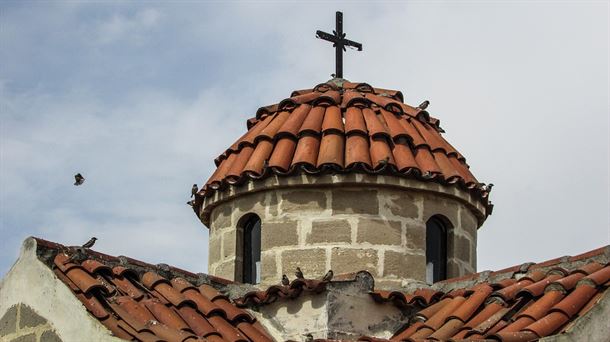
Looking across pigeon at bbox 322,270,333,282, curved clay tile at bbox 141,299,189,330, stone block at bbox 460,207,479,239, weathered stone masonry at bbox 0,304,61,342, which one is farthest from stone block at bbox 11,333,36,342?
stone block at bbox 460,207,479,239

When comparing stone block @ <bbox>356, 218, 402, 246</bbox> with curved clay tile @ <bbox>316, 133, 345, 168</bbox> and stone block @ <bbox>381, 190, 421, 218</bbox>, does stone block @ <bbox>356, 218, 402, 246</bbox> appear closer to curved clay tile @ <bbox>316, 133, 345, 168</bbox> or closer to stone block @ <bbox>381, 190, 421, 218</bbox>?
stone block @ <bbox>381, 190, 421, 218</bbox>

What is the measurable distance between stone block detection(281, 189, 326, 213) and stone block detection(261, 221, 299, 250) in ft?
0.51

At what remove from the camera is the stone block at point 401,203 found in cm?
1434

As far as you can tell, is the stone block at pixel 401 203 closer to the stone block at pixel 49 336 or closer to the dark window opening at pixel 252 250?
the dark window opening at pixel 252 250

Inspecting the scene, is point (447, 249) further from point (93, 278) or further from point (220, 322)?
point (93, 278)

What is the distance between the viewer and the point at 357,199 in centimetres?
1428

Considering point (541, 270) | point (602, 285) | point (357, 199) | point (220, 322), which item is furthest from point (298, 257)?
point (602, 285)

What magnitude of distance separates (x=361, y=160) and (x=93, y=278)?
327 centimetres

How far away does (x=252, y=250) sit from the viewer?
14.9 metres

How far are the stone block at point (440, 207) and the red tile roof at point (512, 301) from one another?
99 centimetres

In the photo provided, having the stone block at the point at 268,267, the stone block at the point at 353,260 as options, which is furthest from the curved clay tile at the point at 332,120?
the stone block at the point at 268,267

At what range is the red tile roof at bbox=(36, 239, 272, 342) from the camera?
11750 millimetres

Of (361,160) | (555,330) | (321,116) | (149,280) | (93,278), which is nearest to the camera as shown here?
(555,330)

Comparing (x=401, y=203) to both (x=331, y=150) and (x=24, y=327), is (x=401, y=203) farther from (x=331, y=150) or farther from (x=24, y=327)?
(x=24, y=327)
